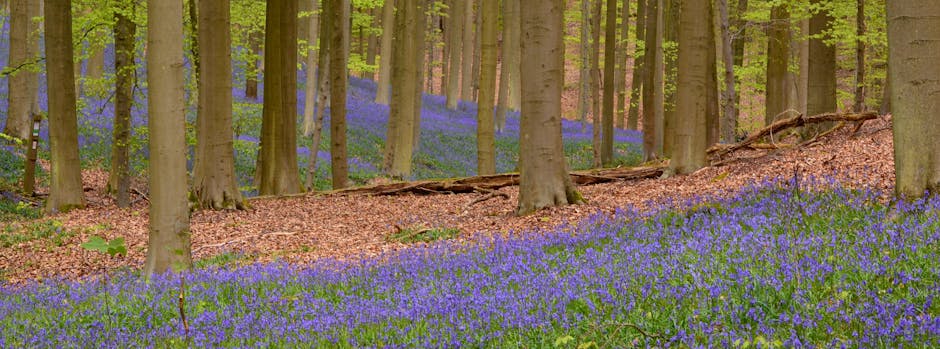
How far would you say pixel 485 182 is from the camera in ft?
57.0

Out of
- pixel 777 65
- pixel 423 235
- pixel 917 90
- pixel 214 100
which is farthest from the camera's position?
pixel 777 65

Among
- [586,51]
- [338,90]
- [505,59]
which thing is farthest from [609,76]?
[338,90]

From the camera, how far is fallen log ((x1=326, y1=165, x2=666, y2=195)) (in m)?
16.3

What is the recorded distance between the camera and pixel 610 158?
1077 inches

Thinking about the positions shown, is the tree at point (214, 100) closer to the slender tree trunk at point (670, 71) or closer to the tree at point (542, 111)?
the tree at point (542, 111)

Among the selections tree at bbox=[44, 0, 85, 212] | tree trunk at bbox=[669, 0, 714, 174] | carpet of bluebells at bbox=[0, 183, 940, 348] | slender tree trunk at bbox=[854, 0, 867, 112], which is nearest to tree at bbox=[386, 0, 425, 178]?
tree at bbox=[44, 0, 85, 212]

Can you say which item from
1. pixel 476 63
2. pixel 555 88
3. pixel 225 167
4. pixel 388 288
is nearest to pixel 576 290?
pixel 388 288

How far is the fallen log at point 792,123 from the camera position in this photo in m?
15.8

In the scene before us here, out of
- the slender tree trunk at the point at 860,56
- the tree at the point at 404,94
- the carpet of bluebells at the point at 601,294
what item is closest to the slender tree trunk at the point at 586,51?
the tree at the point at 404,94

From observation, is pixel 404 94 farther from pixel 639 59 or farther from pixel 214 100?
pixel 639 59

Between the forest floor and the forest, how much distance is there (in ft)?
0.30

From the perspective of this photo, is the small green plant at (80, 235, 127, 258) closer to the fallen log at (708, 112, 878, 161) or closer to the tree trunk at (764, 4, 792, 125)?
the fallen log at (708, 112, 878, 161)

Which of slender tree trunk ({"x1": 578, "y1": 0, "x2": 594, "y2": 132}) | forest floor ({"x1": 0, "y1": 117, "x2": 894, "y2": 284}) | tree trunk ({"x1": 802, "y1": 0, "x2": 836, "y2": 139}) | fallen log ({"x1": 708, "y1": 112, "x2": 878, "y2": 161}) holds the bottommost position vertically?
forest floor ({"x1": 0, "y1": 117, "x2": 894, "y2": 284})

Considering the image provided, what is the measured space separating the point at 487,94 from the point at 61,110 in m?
10.2
